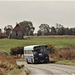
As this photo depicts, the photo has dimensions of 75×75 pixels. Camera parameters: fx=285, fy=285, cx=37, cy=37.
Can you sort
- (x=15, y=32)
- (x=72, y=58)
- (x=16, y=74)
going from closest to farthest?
(x=16, y=74) → (x=72, y=58) → (x=15, y=32)

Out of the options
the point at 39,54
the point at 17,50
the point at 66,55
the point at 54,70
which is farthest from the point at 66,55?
the point at 17,50

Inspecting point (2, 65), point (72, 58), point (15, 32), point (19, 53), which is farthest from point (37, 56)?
point (15, 32)

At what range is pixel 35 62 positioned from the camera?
45.2 m

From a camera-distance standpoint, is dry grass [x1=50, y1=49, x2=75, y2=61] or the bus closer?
the bus

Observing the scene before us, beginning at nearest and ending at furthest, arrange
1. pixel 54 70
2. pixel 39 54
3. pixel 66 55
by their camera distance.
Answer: pixel 54 70 → pixel 39 54 → pixel 66 55

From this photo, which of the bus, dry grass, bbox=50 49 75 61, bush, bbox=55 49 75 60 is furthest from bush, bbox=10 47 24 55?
the bus

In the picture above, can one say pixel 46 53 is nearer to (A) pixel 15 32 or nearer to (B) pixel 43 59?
(B) pixel 43 59

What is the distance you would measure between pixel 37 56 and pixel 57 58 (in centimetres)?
702

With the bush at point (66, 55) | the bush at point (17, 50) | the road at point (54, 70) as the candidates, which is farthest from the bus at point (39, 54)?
the bush at point (17, 50)

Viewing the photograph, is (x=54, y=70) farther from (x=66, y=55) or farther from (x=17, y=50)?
(x=17, y=50)

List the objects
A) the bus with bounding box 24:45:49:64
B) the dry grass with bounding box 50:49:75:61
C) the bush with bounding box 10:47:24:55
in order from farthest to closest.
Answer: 1. the bush with bounding box 10:47:24:55
2. the dry grass with bounding box 50:49:75:61
3. the bus with bounding box 24:45:49:64

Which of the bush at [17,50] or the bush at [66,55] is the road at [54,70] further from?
the bush at [17,50]

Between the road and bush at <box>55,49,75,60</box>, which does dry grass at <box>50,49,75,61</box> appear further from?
the road

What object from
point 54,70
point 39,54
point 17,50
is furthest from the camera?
point 17,50
